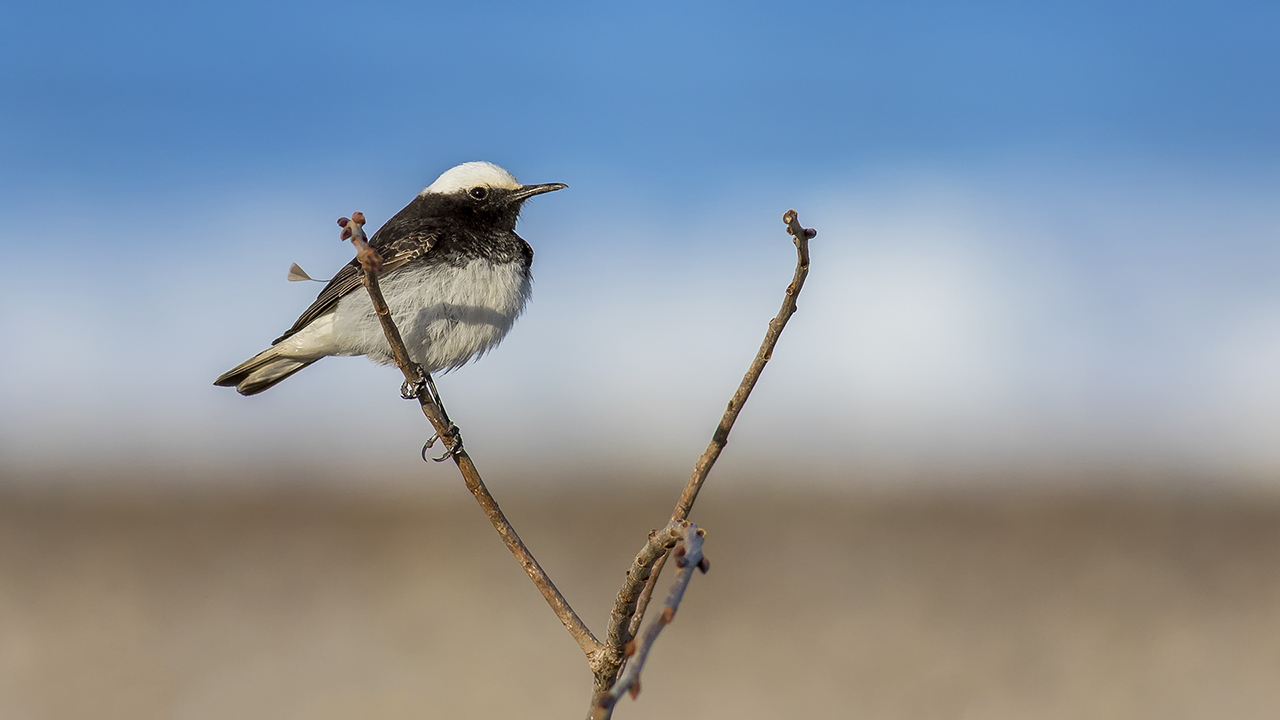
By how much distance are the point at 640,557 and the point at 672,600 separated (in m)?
0.17

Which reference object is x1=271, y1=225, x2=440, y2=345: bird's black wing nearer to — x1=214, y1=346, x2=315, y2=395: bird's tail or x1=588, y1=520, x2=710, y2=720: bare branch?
x1=214, y1=346, x2=315, y2=395: bird's tail

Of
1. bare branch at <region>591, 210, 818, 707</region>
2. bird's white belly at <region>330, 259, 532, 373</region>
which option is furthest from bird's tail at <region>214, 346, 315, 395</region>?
bare branch at <region>591, 210, 818, 707</region>

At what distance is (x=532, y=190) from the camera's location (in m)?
5.68

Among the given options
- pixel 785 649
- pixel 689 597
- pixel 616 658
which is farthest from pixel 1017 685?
pixel 616 658

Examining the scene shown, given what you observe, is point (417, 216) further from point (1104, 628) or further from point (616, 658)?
point (1104, 628)

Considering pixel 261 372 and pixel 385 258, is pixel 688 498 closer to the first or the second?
pixel 385 258

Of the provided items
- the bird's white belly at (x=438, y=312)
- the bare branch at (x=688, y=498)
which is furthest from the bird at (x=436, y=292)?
the bare branch at (x=688, y=498)

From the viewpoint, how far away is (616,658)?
204 centimetres

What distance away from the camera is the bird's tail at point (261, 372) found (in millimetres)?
5754

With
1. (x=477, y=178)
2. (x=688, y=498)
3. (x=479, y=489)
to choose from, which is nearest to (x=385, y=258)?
(x=477, y=178)

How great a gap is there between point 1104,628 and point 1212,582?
2.31m

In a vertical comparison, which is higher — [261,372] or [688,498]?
[688,498]

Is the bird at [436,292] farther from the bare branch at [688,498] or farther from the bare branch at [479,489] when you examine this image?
the bare branch at [688,498]

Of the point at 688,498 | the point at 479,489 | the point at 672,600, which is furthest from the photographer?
the point at 479,489
